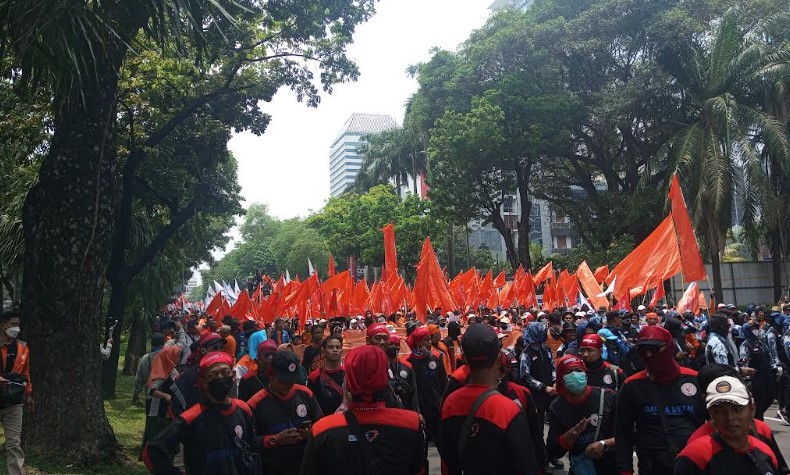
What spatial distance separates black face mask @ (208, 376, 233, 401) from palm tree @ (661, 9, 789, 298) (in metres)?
24.2

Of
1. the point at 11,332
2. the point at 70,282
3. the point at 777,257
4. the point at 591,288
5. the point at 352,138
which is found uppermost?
the point at 352,138

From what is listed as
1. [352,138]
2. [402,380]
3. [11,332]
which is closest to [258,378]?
[402,380]

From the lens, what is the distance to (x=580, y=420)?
17.0 ft

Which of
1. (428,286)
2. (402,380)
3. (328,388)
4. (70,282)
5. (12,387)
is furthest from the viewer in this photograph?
(428,286)

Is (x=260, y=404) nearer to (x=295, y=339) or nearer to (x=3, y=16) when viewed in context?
(x=3, y=16)

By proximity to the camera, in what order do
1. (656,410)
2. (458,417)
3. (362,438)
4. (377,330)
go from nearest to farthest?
(362,438), (458,417), (656,410), (377,330)

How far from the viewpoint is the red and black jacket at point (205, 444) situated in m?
4.36

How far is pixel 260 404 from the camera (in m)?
5.09

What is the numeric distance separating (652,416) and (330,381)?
2.80 meters

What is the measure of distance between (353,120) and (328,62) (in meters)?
153

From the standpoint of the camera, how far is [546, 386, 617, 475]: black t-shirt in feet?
16.9

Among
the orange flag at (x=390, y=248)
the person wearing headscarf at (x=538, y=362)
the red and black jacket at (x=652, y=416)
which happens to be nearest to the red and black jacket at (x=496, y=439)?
the red and black jacket at (x=652, y=416)

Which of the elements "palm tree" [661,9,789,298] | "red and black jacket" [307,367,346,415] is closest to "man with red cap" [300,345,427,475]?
"red and black jacket" [307,367,346,415]

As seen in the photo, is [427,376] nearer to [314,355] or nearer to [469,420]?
[314,355]
